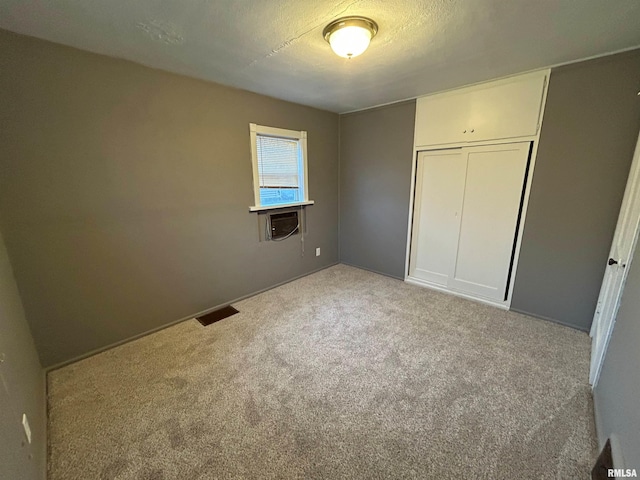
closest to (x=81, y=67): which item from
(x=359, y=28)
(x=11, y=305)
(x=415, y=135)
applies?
(x=11, y=305)

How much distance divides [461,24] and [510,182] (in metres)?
1.68

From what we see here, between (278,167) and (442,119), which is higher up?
(442,119)

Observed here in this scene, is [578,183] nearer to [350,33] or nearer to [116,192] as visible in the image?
[350,33]

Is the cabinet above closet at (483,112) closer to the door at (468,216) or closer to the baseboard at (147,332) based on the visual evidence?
the door at (468,216)

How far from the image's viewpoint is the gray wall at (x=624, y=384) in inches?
43.6

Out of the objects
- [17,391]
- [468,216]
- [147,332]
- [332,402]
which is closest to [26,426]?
[17,391]

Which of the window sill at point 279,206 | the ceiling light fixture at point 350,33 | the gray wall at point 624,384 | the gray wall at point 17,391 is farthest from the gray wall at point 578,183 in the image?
the gray wall at point 17,391

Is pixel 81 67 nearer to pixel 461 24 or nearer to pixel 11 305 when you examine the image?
pixel 11 305

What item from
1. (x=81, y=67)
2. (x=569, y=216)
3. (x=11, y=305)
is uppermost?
(x=81, y=67)

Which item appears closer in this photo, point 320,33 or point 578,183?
point 320,33

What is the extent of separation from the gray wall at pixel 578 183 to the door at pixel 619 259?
0.48ft

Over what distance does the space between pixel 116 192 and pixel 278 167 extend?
1709 mm

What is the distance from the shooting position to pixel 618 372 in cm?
138

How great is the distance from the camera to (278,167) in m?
3.28
